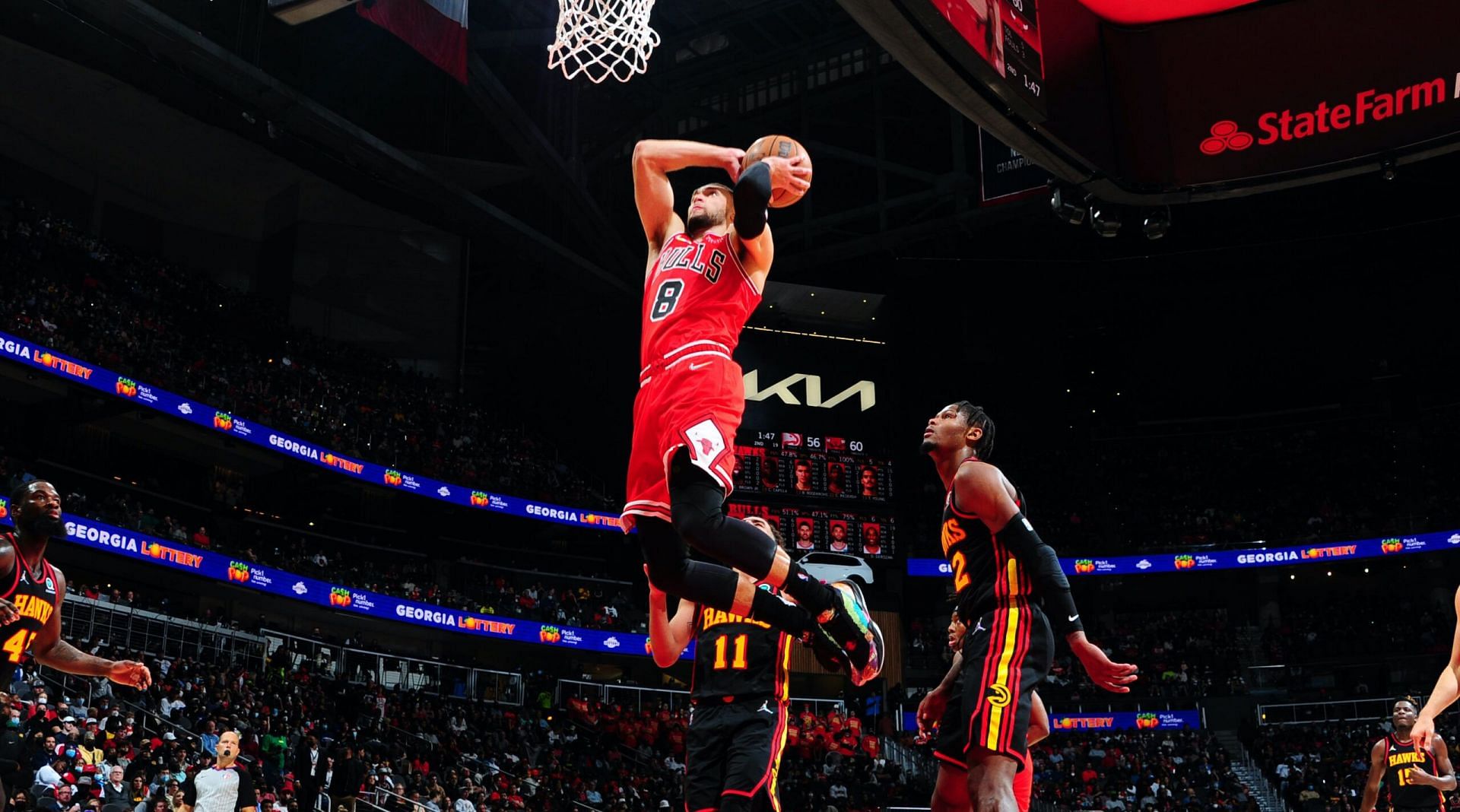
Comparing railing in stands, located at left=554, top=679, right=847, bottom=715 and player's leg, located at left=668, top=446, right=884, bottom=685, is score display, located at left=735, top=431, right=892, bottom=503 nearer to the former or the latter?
railing in stands, located at left=554, top=679, right=847, bottom=715

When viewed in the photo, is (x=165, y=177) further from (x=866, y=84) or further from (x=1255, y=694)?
(x=1255, y=694)

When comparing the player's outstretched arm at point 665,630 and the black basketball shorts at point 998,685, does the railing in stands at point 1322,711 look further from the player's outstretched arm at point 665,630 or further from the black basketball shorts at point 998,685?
the black basketball shorts at point 998,685

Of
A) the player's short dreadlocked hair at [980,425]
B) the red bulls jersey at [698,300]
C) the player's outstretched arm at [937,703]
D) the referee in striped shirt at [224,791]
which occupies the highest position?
the red bulls jersey at [698,300]

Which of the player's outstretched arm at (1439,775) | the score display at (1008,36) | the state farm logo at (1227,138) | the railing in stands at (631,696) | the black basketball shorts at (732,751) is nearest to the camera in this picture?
the black basketball shorts at (732,751)

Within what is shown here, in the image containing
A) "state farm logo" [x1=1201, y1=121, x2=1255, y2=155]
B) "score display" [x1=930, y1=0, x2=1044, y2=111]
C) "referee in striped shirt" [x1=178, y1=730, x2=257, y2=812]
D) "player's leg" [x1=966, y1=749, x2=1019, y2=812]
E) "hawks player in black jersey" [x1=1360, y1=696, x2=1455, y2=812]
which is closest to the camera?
"player's leg" [x1=966, y1=749, x2=1019, y2=812]

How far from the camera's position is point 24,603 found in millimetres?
A: 7508

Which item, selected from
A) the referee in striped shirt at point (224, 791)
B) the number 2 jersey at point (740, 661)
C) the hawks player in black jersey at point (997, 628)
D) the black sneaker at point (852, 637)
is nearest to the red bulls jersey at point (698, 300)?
the hawks player in black jersey at point (997, 628)

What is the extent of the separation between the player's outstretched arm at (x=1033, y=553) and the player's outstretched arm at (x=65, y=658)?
4.75 meters

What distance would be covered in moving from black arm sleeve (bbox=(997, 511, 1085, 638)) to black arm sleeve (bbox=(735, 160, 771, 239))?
77.4 inches

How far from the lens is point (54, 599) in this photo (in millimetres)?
7738

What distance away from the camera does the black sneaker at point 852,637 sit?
6285 mm

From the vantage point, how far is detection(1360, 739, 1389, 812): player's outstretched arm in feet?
39.7

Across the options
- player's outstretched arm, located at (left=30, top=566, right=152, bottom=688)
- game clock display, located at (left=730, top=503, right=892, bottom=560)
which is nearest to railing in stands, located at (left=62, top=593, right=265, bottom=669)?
game clock display, located at (left=730, top=503, right=892, bottom=560)

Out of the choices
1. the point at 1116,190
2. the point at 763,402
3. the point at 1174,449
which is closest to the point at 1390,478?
the point at 1174,449
